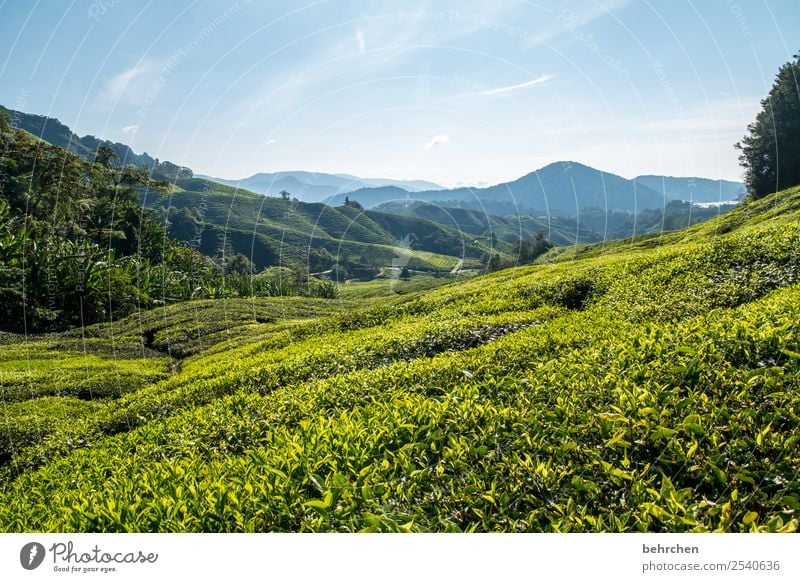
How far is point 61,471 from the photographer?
29.3 ft

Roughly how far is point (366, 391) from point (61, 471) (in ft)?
18.3

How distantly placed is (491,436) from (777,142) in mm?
72682

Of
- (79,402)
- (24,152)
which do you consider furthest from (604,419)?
(24,152)
